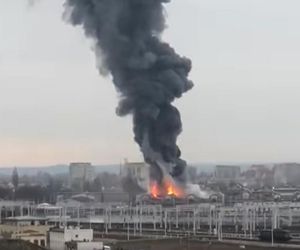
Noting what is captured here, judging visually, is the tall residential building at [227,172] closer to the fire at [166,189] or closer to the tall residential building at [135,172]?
the tall residential building at [135,172]

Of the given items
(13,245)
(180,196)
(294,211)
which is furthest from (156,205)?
(13,245)

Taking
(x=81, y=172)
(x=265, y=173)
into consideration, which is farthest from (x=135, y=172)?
(x=265, y=173)

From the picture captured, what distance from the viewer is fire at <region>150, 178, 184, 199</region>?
69312 mm

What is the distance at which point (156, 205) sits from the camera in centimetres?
7169

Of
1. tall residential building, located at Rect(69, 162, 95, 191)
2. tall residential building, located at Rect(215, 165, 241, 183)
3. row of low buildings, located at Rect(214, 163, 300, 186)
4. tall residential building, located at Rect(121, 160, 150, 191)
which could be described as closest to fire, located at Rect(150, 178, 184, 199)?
tall residential building, located at Rect(121, 160, 150, 191)

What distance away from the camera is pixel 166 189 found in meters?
70.6

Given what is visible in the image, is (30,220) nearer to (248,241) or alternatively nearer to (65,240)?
(65,240)

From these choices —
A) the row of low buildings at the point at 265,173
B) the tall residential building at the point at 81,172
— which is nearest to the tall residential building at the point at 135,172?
the tall residential building at the point at 81,172

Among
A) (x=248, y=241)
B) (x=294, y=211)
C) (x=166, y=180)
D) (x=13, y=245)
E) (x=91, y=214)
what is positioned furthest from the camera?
(x=91, y=214)

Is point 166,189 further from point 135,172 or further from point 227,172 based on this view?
point 227,172

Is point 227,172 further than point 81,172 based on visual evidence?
Yes

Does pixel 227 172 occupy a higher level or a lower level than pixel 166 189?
higher

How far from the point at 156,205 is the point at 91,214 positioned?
1656cm

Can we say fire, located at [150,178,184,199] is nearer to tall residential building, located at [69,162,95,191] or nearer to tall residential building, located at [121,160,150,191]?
tall residential building, located at [121,160,150,191]
